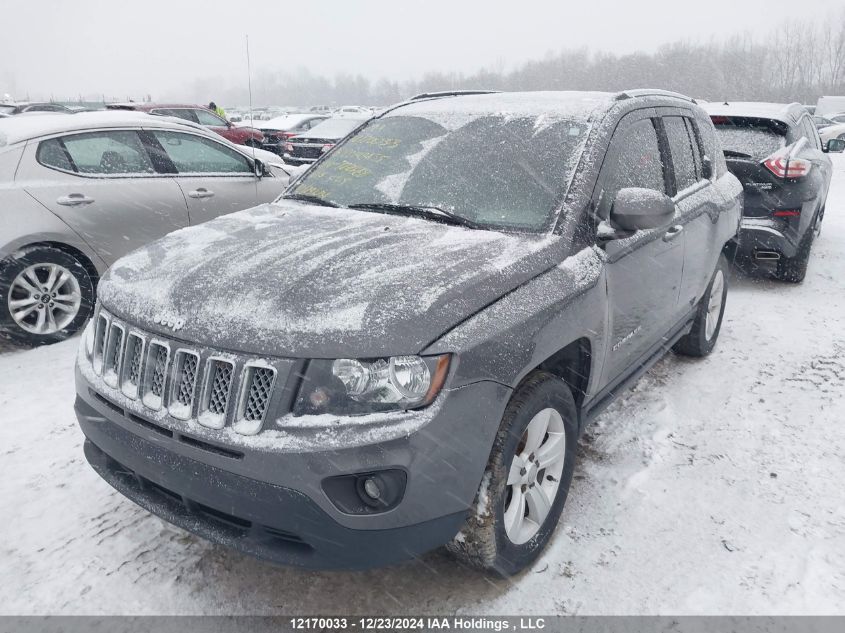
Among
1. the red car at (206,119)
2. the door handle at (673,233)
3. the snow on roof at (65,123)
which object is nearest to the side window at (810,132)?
the door handle at (673,233)

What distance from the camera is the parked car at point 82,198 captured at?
458 centimetres

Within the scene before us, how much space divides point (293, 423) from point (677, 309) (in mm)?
2684

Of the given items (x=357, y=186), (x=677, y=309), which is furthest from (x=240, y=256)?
(x=677, y=309)

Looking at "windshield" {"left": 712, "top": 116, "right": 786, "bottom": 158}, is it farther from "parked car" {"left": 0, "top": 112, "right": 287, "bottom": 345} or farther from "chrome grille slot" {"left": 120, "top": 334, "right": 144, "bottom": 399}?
"chrome grille slot" {"left": 120, "top": 334, "right": 144, "bottom": 399}

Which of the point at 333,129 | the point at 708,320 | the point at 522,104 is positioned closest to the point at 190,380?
the point at 522,104

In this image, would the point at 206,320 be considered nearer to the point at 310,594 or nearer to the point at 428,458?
the point at 428,458

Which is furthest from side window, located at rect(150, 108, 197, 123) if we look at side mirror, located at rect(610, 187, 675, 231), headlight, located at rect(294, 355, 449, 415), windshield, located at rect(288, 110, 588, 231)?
headlight, located at rect(294, 355, 449, 415)

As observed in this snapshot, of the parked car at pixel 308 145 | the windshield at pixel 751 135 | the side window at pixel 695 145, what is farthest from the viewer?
the parked car at pixel 308 145

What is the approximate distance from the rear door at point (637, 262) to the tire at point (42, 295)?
12.9 ft

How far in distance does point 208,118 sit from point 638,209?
15370mm

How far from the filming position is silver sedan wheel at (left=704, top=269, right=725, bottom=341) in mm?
4617

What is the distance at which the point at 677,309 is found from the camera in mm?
3797

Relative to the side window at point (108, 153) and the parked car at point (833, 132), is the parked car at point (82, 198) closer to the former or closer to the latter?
the side window at point (108, 153)

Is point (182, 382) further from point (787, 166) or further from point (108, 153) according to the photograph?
point (787, 166)
